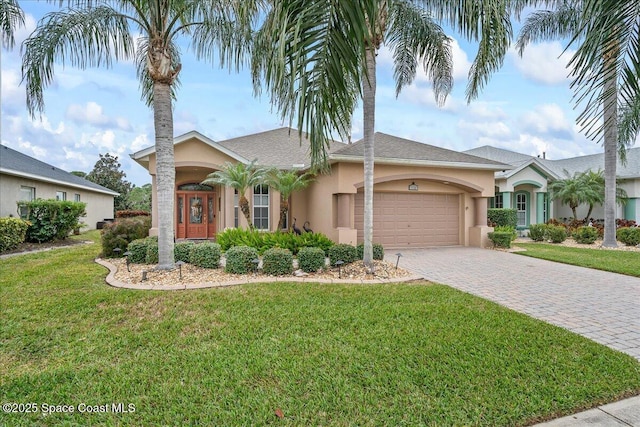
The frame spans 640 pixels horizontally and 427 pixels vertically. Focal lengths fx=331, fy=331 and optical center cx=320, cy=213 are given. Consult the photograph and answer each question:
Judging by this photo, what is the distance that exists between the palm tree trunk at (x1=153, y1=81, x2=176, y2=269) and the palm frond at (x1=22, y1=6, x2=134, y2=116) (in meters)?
1.74

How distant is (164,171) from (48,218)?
1045cm

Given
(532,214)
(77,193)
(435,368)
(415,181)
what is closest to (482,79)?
(415,181)

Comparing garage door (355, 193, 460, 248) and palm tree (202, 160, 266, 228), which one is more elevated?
palm tree (202, 160, 266, 228)

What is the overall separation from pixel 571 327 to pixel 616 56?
409cm

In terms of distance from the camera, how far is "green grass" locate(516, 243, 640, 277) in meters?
9.51

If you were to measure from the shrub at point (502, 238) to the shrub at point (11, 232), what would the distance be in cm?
1877

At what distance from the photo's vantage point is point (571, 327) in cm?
507

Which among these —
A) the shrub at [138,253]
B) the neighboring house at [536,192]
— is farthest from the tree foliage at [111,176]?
the neighboring house at [536,192]

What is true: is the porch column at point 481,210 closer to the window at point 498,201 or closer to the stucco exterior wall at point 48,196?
the window at point 498,201

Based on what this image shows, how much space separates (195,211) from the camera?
16.7m

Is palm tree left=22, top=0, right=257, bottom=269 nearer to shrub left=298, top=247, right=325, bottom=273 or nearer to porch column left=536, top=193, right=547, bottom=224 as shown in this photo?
shrub left=298, top=247, right=325, bottom=273

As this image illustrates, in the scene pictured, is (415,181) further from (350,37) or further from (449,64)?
(350,37)

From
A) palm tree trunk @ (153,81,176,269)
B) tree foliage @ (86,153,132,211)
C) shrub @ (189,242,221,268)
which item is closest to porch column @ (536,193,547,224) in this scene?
shrub @ (189,242,221,268)

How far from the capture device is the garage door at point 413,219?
13.6m
